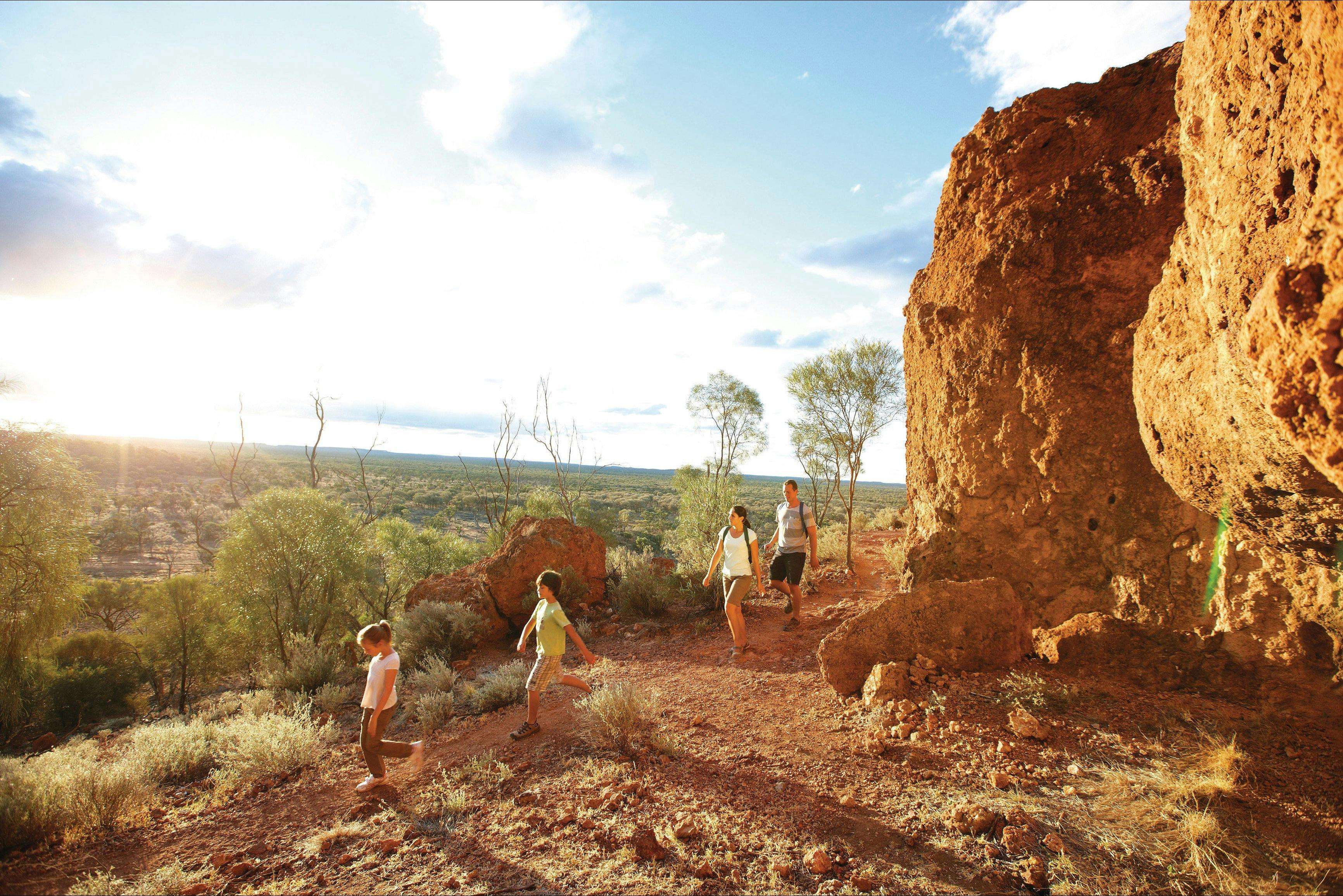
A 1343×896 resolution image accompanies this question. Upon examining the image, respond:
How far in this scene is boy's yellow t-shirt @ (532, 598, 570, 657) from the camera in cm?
536

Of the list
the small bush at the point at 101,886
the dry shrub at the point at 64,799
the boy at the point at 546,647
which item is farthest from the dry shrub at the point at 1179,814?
the dry shrub at the point at 64,799

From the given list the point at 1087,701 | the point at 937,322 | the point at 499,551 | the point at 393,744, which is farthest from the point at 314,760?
the point at 937,322

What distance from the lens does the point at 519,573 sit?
1023cm

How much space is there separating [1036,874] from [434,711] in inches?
239

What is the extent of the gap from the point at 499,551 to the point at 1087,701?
928 centimetres

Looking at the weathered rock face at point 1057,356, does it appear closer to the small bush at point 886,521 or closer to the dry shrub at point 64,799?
the dry shrub at point 64,799

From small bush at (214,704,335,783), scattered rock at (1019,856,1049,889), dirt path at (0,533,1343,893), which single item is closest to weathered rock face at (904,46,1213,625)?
dirt path at (0,533,1343,893)

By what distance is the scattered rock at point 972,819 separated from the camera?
305cm

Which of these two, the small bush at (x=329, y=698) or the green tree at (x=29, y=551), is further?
the green tree at (x=29, y=551)

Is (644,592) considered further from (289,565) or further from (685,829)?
(289,565)

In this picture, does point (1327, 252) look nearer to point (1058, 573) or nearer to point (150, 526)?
point (1058, 573)

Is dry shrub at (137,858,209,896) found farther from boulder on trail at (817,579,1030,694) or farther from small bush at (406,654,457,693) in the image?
boulder on trail at (817,579,1030,694)

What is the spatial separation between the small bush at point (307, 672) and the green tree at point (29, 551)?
3.70 metres

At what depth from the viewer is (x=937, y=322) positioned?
18.7ft
